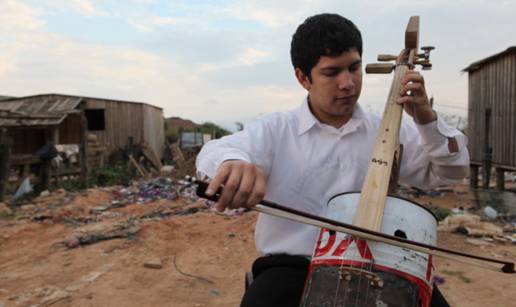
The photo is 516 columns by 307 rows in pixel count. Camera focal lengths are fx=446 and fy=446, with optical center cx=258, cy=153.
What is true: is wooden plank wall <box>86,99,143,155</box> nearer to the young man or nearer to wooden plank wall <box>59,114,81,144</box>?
wooden plank wall <box>59,114,81,144</box>

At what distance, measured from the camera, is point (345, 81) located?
1970 mm

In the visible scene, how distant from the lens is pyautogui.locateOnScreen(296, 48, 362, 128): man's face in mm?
1996

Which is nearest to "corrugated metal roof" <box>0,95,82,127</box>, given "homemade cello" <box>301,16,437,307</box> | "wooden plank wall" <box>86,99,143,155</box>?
"wooden plank wall" <box>86,99,143,155</box>

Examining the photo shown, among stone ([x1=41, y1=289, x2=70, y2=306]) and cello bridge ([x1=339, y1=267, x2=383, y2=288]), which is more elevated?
cello bridge ([x1=339, y1=267, x2=383, y2=288])

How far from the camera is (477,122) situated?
46.4ft

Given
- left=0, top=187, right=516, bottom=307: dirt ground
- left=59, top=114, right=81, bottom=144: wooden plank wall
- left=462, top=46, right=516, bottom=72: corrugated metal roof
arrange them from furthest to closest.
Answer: left=59, top=114, right=81, bottom=144: wooden plank wall
left=462, top=46, right=516, bottom=72: corrugated metal roof
left=0, top=187, right=516, bottom=307: dirt ground

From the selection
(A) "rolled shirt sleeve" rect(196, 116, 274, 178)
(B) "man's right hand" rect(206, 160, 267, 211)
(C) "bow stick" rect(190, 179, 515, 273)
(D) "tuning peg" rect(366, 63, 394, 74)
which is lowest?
(C) "bow stick" rect(190, 179, 515, 273)

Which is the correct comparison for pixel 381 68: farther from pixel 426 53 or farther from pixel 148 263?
pixel 148 263

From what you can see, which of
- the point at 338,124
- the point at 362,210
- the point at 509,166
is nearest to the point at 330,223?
the point at 362,210

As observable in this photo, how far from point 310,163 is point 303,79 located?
0.42m

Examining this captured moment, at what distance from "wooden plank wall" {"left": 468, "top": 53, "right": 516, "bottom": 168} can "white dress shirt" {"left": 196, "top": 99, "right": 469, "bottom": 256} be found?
422 inches

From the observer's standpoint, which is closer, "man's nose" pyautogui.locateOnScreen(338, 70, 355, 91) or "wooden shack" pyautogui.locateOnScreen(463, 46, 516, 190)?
"man's nose" pyautogui.locateOnScreen(338, 70, 355, 91)

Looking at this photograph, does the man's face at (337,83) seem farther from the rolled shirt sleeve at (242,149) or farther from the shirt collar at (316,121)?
the rolled shirt sleeve at (242,149)

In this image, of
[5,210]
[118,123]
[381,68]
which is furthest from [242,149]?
[118,123]
